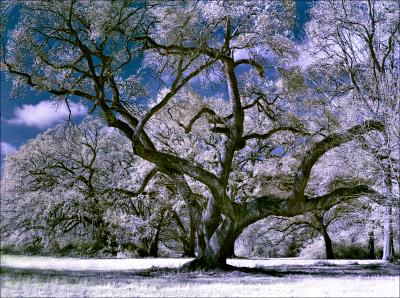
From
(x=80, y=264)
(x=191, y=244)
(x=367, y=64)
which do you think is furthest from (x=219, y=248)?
(x=191, y=244)

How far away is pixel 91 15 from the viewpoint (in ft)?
30.7

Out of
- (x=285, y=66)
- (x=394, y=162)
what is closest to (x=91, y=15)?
(x=285, y=66)

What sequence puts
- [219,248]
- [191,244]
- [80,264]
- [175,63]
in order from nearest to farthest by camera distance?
[219,248], [175,63], [80,264], [191,244]

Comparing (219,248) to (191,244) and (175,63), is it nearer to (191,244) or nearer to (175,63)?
(175,63)

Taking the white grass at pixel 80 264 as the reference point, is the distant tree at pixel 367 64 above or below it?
above

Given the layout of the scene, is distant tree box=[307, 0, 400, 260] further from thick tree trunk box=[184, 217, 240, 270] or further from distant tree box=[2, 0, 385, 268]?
thick tree trunk box=[184, 217, 240, 270]

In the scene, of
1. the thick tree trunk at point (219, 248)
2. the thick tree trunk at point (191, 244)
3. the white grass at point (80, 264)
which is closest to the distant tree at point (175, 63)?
the thick tree trunk at point (219, 248)

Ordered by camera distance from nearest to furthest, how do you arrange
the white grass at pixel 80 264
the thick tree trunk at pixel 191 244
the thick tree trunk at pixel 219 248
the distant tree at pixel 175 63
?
the distant tree at pixel 175 63 < the white grass at pixel 80 264 < the thick tree trunk at pixel 219 248 < the thick tree trunk at pixel 191 244

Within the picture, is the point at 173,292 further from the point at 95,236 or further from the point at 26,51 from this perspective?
the point at 95,236

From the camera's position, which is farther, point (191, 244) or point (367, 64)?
point (191, 244)

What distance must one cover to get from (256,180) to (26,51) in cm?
1104

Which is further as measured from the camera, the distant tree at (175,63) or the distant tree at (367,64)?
the distant tree at (175,63)

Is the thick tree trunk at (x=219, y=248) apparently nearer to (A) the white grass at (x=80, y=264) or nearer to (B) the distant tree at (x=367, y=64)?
(A) the white grass at (x=80, y=264)

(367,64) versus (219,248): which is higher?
(367,64)
